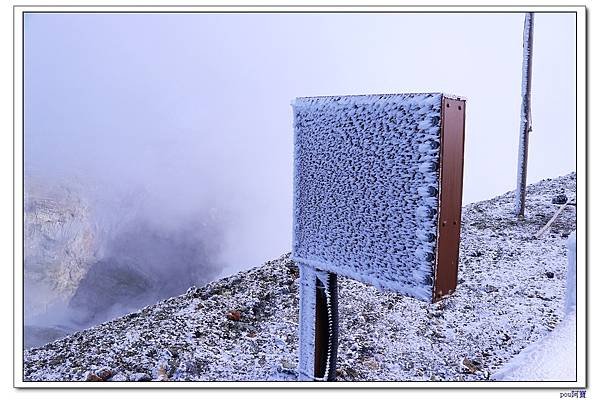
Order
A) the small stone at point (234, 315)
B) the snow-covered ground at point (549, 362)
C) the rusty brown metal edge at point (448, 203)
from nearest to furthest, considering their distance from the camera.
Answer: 1. the rusty brown metal edge at point (448, 203)
2. the snow-covered ground at point (549, 362)
3. the small stone at point (234, 315)

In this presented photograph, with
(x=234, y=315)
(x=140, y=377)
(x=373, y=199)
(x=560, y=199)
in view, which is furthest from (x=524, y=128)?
(x=140, y=377)

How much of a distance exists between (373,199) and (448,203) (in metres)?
0.15

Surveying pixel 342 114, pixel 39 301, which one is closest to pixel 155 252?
pixel 39 301

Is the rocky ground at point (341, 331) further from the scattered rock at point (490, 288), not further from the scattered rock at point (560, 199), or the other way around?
the scattered rock at point (560, 199)

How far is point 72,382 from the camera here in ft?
4.14

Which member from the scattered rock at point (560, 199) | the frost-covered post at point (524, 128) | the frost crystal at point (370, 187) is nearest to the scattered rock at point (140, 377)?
the frost crystal at point (370, 187)

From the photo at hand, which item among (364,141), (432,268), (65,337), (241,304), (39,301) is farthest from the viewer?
(241,304)

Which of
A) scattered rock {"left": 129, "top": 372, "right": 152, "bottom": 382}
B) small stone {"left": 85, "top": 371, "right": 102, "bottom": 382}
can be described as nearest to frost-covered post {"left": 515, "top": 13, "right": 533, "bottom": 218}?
scattered rock {"left": 129, "top": 372, "right": 152, "bottom": 382}

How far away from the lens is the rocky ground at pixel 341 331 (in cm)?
143

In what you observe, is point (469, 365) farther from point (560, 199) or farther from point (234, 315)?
point (560, 199)

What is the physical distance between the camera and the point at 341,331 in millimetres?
1646
